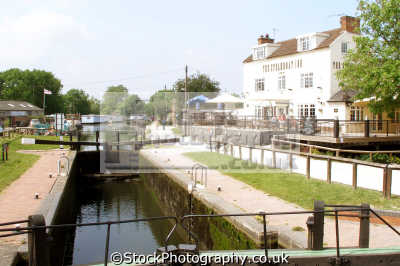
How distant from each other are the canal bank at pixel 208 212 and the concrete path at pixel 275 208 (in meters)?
0.54

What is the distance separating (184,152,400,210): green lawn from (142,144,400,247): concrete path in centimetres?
41

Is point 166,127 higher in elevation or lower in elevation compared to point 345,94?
lower

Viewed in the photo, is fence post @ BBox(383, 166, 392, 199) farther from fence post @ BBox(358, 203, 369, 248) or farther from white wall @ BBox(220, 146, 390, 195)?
fence post @ BBox(358, 203, 369, 248)

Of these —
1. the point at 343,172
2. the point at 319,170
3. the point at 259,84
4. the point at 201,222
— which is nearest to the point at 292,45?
the point at 259,84

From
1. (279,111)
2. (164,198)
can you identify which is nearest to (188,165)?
(164,198)

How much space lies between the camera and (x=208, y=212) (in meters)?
11.0

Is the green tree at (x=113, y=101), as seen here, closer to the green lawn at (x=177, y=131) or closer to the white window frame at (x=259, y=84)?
the green lawn at (x=177, y=131)

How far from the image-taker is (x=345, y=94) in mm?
28797

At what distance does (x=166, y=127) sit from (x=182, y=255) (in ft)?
39.6

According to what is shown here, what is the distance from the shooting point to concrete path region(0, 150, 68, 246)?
10188 mm

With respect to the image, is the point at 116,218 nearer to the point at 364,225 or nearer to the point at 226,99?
the point at 226,99

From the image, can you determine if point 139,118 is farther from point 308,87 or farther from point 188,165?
point 308,87

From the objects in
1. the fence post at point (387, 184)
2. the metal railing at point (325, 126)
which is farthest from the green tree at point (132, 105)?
the fence post at point (387, 184)

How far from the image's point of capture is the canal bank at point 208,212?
8279 mm
